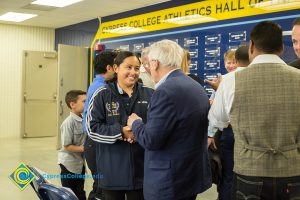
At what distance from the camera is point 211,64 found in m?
5.81

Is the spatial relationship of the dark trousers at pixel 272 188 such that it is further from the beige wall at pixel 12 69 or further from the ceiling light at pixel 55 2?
the beige wall at pixel 12 69

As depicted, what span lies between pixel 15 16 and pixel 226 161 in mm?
7293

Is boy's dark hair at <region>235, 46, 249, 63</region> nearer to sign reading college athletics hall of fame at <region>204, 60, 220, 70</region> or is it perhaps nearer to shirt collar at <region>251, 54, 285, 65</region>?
shirt collar at <region>251, 54, 285, 65</region>

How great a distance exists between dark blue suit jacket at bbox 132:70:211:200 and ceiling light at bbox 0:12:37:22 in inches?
295

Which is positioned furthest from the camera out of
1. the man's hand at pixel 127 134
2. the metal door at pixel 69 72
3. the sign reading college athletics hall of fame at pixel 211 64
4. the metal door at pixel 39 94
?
the metal door at pixel 39 94

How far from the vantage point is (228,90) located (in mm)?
1932

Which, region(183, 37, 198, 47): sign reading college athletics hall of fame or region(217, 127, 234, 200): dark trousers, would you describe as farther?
region(183, 37, 198, 47): sign reading college athletics hall of fame

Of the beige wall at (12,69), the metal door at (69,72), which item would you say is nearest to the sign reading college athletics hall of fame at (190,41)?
the metal door at (69,72)

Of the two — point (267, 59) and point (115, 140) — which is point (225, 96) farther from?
point (115, 140)

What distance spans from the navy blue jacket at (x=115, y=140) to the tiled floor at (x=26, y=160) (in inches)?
103

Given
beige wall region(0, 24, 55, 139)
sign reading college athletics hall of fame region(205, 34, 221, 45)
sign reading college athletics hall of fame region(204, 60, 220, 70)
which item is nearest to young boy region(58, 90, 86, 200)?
sign reading college athletics hall of fame region(204, 60, 220, 70)

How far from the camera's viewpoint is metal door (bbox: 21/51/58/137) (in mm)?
9633

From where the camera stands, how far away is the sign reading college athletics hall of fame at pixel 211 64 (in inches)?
225

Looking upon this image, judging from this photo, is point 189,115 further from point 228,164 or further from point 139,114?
point 228,164
